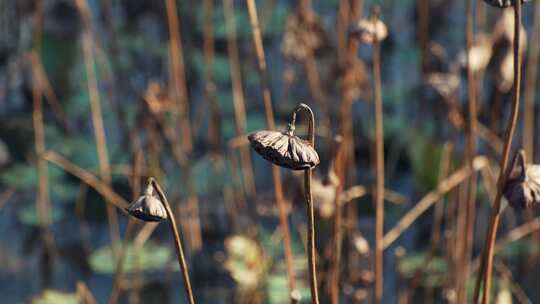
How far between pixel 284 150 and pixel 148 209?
0.16 meters

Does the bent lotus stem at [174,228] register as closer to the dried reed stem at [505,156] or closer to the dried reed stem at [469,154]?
the dried reed stem at [505,156]

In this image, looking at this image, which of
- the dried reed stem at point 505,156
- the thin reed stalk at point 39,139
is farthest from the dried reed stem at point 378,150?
the thin reed stalk at point 39,139

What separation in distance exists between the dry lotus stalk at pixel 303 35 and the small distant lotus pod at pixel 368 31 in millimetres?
455

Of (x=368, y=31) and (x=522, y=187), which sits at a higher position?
(x=368, y=31)

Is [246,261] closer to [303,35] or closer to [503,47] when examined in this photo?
[303,35]

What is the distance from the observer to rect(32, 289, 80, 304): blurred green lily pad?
1893 millimetres

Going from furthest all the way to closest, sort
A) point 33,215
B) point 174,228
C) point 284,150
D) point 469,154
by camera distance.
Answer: point 33,215
point 469,154
point 174,228
point 284,150

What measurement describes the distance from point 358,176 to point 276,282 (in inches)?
21.2

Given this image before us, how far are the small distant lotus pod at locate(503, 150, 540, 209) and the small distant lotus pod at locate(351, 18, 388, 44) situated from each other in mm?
331

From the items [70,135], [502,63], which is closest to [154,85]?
[502,63]

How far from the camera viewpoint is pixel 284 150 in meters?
0.67

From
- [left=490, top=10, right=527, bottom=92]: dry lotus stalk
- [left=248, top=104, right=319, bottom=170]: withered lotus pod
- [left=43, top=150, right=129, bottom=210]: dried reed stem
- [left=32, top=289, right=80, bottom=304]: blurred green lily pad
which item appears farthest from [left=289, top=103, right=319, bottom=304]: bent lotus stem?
[left=32, top=289, right=80, bottom=304]: blurred green lily pad

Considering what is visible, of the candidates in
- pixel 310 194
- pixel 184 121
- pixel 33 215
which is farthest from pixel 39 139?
pixel 310 194

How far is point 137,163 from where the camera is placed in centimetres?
140
